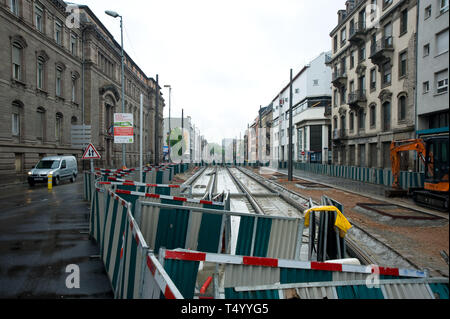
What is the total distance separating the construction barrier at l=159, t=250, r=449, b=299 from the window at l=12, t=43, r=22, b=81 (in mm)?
27124

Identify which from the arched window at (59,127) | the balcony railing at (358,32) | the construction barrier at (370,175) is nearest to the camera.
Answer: the construction barrier at (370,175)

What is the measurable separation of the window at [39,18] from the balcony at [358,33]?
29189 mm

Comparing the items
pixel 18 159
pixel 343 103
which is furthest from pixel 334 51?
pixel 18 159

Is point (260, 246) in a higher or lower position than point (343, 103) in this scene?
lower

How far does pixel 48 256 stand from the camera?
600 cm

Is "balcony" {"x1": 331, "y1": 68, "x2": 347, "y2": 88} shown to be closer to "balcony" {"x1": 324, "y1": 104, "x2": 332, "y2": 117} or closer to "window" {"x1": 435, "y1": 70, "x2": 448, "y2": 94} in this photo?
"balcony" {"x1": 324, "y1": 104, "x2": 332, "y2": 117}

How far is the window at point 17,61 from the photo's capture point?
24.2m

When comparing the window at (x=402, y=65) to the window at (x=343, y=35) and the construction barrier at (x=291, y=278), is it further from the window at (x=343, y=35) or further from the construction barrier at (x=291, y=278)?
the construction barrier at (x=291, y=278)

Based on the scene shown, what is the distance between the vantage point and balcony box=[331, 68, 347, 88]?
36.3 metres

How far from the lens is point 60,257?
235 inches

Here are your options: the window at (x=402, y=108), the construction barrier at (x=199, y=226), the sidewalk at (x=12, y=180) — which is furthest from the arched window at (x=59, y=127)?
the window at (x=402, y=108)
